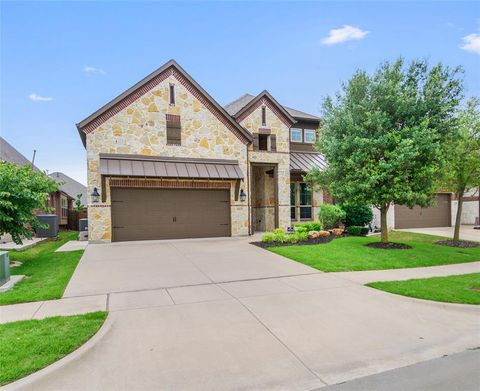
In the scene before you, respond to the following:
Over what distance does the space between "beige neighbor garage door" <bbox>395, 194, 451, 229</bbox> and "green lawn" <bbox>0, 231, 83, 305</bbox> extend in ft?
59.4

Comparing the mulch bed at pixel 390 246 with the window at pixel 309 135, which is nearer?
the mulch bed at pixel 390 246

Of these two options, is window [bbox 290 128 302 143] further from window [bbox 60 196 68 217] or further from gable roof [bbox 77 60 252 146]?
window [bbox 60 196 68 217]

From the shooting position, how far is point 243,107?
17.6 metres

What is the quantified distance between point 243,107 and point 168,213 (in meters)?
7.37

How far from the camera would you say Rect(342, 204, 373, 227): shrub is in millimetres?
17781

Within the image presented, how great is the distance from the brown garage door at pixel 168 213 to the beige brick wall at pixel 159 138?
522 millimetres

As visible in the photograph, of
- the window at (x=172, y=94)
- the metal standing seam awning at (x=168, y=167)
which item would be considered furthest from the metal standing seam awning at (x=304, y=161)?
the window at (x=172, y=94)

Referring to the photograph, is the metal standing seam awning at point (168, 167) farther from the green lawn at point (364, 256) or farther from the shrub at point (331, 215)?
the shrub at point (331, 215)

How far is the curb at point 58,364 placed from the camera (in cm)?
316

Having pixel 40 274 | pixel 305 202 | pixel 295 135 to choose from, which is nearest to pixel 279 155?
pixel 305 202

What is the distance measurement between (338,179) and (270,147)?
609 cm

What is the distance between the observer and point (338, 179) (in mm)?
12656

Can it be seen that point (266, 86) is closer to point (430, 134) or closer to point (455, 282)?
point (430, 134)

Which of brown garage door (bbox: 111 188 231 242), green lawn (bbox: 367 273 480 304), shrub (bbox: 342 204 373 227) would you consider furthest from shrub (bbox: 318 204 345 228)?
green lawn (bbox: 367 273 480 304)
